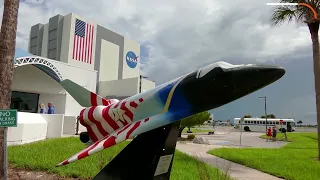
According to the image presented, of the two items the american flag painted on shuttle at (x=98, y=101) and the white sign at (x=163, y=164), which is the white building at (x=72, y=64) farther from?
the white sign at (x=163, y=164)

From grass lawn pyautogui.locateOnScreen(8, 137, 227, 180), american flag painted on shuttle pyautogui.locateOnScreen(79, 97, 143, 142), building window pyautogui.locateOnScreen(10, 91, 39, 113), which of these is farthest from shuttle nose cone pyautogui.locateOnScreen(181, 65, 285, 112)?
building window pyautogui.locateOnScreen(10, 91, 39, 113)

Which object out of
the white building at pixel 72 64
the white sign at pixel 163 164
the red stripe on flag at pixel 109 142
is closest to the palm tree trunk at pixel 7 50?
the red stripe on flag at pixel 109 142

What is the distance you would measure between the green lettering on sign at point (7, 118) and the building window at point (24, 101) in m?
20.4

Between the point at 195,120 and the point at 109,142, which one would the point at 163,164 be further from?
the point at 195,120

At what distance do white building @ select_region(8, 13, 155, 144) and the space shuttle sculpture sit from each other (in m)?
9.49

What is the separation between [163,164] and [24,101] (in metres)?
23.2

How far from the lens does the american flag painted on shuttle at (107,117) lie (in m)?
3.56

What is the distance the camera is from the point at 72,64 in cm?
2847

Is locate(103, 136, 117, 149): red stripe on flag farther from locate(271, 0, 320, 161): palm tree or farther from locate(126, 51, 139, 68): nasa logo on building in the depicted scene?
locate(126, 51, 139, 68): nasa logo on building

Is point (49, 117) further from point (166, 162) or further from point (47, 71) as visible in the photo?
point (166, 162)

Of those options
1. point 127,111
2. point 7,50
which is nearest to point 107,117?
point 127,111

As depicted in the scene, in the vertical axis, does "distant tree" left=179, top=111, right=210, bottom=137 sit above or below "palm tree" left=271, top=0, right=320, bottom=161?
below

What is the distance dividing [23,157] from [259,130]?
140 ft

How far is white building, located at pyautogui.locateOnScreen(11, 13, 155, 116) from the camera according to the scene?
22.0 metres
